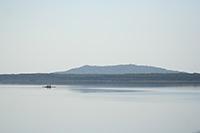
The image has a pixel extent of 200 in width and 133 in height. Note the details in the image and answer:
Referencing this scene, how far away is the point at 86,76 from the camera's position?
19150 centimetres

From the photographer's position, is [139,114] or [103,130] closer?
[103,130]

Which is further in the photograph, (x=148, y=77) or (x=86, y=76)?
(x=86, y=76)

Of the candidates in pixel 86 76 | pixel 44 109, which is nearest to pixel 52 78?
pixel 86 76

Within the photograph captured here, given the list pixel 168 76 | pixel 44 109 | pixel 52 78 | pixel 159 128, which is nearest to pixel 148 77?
pixel 168 76

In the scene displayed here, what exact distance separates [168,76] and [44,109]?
440 ft

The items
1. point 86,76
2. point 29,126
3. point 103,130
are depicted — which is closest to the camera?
point 103,130

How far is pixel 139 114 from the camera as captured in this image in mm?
35844

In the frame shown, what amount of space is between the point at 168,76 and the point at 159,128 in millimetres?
144576

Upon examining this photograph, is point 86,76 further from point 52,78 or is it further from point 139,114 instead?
point 139,114

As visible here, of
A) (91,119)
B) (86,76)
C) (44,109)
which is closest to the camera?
(91,119)

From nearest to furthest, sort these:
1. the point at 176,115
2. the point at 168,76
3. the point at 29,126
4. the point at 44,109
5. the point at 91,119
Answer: the point at 29,126 → the point at 91,119 → the point at 176,115 → the point at 44,109 → the point at 168,76

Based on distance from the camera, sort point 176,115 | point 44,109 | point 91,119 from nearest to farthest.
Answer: point 91,119 < point 176,115 < point 44,109

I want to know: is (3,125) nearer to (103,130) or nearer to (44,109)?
(103,130)

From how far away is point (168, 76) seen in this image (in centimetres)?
16900
